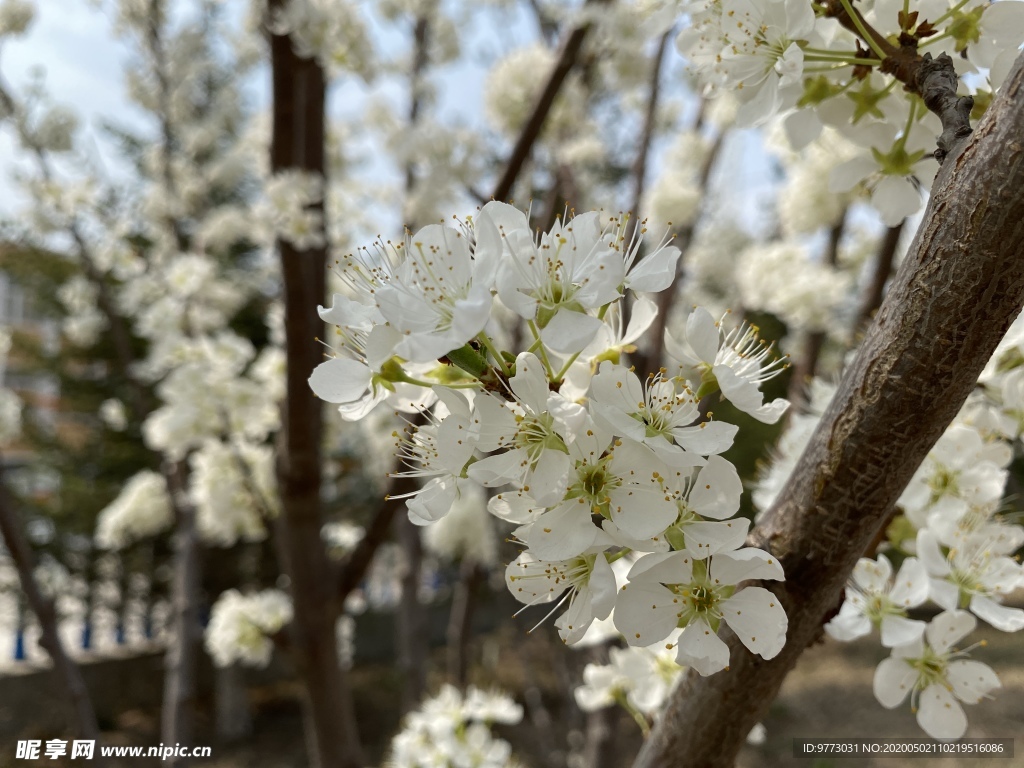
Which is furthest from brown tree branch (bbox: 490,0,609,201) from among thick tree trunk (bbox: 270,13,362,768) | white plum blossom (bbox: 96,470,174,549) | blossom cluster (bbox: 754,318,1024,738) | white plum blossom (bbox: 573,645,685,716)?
white plum blossom (bbox: 96,470,174,549)

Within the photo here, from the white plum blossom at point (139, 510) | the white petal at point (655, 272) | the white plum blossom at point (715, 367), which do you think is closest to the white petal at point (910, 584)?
the white plum blossom at point (715, 367)

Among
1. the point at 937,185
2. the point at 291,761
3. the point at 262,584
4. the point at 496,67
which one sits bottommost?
the point at 291,761

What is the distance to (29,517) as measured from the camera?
684 cm

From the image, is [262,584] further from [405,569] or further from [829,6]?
[829,6]

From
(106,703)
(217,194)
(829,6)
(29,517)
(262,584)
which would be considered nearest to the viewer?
(829,6)

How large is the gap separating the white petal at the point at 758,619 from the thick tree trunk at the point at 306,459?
1347mm

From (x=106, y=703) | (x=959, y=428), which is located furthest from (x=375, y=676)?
(x=959, y=428)

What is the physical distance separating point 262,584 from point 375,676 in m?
1.57

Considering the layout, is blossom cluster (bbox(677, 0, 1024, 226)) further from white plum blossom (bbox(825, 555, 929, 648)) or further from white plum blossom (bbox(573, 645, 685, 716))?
white plum blossom (bbox(573, 645, 685, 716))

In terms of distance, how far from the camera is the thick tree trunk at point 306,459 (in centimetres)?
181

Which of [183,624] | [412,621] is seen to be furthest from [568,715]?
[183,624]

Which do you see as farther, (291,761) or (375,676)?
(375,676)

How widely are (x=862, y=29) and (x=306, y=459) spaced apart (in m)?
1.57

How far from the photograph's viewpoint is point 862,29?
2.61 ft
